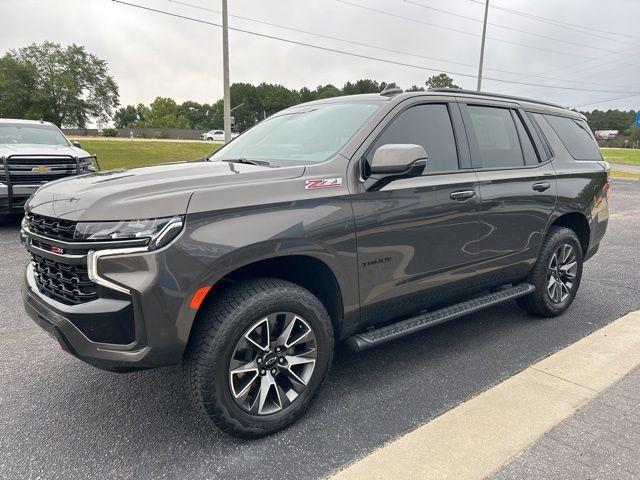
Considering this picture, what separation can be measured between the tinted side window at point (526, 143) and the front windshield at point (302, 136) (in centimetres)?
155

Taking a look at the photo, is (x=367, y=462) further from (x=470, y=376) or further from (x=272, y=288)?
(x=470, y=376)

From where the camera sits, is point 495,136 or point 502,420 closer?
point 502,420

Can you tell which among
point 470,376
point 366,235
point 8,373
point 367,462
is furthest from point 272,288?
point 8,373

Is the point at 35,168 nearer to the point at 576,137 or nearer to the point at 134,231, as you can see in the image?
the point at 134,231

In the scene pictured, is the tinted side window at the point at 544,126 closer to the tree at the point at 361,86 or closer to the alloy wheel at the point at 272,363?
the alloy wheel at the point at 272,363

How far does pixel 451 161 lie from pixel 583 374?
1705mm

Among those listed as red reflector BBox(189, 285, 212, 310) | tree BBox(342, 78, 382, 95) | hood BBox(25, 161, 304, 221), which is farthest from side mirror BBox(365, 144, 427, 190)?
tree BBox(342, 78, 382, 95)

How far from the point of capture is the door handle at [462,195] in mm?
3281

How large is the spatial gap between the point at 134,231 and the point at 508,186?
9.11 feet

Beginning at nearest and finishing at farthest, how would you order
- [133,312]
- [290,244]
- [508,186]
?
[133,312], [290,244], [508,186]

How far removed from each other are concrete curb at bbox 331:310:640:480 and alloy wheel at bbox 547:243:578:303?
67 cm

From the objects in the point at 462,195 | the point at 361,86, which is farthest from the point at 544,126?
A: the point at 361,86

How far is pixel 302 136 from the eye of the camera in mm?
3359

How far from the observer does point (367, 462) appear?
2.36 meters
